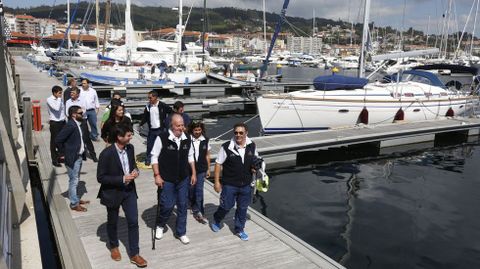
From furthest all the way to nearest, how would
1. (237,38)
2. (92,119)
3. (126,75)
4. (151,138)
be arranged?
(237,38) < (126,75) < (92,119) < (151,138)

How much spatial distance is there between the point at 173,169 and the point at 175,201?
575 millimetres

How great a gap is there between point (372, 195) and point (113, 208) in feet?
27.4

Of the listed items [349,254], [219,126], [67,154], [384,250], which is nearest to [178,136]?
[67,154]

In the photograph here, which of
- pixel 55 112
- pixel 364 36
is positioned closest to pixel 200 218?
pixel 55 112

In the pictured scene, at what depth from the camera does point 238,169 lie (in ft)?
19.6

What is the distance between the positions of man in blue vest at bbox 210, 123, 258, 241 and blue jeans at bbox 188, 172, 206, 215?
2.09 ft

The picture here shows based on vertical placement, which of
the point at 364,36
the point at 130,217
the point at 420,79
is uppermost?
the point at 364,36

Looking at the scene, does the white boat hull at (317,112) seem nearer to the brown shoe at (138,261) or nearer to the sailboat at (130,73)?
the brown shoe at (138,261)

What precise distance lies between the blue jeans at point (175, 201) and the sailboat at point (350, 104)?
10.2m

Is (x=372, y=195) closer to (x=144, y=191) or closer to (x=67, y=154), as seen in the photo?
(x=144, y=191)

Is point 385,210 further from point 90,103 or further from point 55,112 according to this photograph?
point 90,103

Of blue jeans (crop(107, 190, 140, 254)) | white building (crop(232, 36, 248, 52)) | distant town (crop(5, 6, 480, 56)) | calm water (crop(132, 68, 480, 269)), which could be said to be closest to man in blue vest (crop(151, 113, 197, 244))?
blue jeans (crop(107, 190, 140, 254))

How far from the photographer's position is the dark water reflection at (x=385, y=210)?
8.05m

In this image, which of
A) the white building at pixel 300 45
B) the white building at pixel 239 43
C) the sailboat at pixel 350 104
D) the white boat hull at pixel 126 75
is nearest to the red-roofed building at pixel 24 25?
the white building at pixel 239 43
